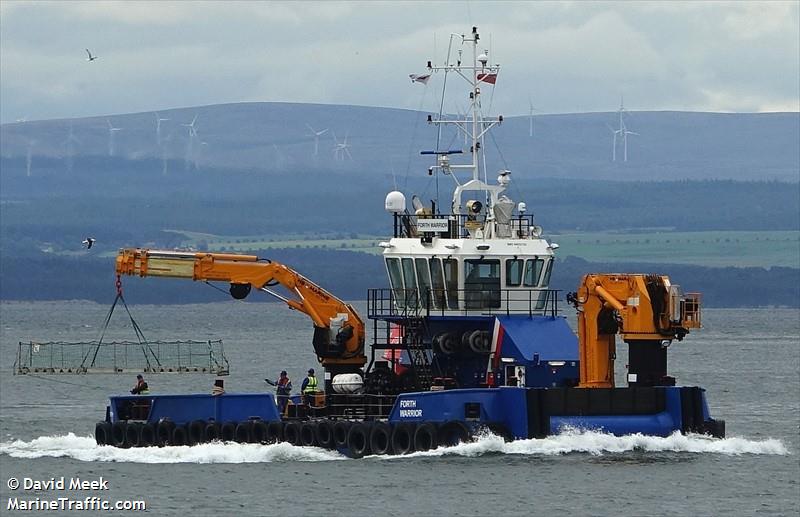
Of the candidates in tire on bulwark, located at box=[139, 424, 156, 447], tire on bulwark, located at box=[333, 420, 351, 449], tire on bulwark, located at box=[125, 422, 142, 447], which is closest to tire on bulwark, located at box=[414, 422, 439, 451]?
tire on bulwark, located at box=[333, 420, 351, 449]

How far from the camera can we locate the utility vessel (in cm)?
3819

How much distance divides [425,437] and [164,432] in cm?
634

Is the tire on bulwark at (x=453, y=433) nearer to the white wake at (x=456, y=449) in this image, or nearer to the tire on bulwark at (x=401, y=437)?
the white wake at (x=456, y=449)

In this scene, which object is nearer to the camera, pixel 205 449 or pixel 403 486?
pixel 403 486

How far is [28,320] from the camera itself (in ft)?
563

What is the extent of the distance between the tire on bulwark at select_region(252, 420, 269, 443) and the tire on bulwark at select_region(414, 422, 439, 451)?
3.67 meters

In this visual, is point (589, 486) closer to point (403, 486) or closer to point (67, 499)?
point (403, 486)

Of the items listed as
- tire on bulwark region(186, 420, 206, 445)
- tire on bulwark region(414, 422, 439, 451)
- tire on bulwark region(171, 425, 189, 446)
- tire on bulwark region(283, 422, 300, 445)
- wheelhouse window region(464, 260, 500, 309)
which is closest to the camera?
tire on bulwark region(414, 422, 439, 451)

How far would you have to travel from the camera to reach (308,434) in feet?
131

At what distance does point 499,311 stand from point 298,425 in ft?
16.0

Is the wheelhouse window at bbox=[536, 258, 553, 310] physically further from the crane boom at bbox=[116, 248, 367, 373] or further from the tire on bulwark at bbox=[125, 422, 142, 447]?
the tire on bulwark at bbox=[125, 422, 142, 447]

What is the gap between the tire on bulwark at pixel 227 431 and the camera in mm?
40656

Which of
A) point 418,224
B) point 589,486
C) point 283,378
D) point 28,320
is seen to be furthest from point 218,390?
point 28,320

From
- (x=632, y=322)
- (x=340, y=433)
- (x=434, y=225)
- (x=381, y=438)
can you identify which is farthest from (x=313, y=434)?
(x=632, y=322)
